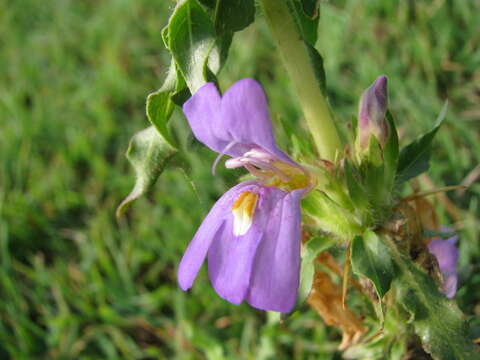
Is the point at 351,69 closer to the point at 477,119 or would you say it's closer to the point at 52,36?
the point at 477,119

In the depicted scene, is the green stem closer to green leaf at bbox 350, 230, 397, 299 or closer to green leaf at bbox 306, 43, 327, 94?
green leaf at bbox 306, 43, 327, 94

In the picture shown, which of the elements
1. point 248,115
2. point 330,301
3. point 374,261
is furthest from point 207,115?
point 330,301

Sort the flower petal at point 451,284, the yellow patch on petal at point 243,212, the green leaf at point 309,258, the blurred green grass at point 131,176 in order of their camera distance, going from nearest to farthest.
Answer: the yellow patch on petal at point 243,212 < the green leaf at point 309,258 < the flower petal at point 451,284 < the blurred green grass at point 131,176

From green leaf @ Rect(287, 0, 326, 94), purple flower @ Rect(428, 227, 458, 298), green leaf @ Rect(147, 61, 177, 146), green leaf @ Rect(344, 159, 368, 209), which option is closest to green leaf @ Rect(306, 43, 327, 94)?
green leaf @ Rect(287, 0, 326, 94)

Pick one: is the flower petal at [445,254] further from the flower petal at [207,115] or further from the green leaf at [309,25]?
the flower petal at [207,115]

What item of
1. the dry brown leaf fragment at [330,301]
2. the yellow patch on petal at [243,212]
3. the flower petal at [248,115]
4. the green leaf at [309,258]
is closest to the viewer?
the flower petal at [248,115]

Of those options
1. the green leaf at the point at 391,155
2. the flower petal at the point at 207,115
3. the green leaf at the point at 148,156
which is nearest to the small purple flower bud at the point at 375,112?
the green leaf at the point at 391,155

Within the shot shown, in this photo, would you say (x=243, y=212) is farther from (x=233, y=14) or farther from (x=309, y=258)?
(x=233, y=14)
